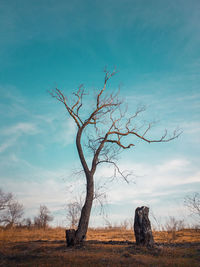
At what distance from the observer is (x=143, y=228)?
31.1 ft

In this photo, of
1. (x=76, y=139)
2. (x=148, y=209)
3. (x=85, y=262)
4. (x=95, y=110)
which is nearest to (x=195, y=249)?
(x=148, y=209)

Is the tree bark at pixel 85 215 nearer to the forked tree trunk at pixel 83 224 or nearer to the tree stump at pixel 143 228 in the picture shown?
the forked tree trunk at pixel 83 224

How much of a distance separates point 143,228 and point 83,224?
2.97m

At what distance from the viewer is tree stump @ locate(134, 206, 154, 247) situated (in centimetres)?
930

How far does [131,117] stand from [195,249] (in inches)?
308

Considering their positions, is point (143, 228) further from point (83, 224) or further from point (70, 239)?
point (70, 239)

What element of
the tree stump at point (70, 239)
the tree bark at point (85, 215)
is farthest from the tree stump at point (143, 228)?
the tree stump at point (70, 239)

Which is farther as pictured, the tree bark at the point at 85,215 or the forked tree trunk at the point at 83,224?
the tree bark at the point at 85,215

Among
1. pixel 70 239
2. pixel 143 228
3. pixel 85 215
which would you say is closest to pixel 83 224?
pixel 85 215

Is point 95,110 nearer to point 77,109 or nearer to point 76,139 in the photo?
point 77,109

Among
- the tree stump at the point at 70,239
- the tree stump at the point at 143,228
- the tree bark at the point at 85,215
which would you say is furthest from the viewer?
the tree bark at the point at 85,215

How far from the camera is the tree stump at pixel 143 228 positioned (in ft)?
30.5

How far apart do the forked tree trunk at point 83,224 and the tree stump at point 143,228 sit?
2.53 meters

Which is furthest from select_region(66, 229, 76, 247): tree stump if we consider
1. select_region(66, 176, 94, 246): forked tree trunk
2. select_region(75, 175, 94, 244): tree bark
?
select_region(75, 175, 94, 244): tree bark
